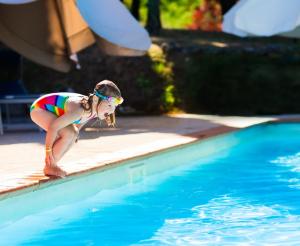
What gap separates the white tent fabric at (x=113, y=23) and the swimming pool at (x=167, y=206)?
2602mm

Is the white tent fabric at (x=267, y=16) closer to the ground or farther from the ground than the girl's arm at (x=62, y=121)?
farther from the ground

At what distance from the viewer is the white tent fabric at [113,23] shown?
1038 cm

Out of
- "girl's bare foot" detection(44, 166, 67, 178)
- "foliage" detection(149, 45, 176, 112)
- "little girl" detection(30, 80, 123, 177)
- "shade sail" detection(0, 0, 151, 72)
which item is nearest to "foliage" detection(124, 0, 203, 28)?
"foliage" detection(149, 45, 176, 112)

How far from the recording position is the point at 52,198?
602cm

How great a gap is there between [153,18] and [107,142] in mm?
7456

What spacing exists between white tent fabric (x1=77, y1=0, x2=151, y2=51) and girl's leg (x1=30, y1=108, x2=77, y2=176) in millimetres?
4399

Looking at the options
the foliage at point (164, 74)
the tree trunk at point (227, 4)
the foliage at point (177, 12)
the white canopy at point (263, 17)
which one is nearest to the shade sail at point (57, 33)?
the white canopy at point (263, 17)

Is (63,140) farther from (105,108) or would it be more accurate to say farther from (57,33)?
(57,33)

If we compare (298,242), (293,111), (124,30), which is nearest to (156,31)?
(293,111)

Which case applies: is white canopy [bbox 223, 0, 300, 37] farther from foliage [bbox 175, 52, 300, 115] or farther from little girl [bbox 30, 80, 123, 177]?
little girl [bbox 30, 80, 123, 177]

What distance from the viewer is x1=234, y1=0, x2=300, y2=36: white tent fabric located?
1030 centimetres

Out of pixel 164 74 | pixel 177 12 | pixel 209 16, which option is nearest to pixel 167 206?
pixel 164 74

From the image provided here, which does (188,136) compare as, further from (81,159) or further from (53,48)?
(53,48)

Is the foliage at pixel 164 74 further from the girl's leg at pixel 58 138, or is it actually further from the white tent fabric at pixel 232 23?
the girl's leg at pixel 58 138
